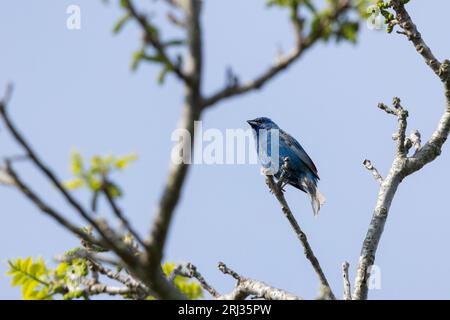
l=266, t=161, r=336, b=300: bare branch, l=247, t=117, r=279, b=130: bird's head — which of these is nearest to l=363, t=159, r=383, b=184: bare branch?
l=266, t=161, r=336, b=300: bare branch

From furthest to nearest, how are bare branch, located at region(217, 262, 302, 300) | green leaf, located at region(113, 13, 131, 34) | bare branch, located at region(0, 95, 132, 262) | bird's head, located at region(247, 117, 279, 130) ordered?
bird's head, located at region(247, 117, 279, 130), bare branch, located at region(217, 262, 302, 300), green leaf, located at region(113, 13, 131, 34), bare branch, located at region(0, 95, 132, 262)

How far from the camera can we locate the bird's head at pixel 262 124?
13383 millimetres

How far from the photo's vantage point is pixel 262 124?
13461 mm

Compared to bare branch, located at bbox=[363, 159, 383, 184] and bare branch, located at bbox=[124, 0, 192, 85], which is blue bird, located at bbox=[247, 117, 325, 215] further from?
bare branch, located at bbox=[124, 0, 192, 85]

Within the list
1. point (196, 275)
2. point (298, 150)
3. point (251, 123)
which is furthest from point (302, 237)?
point (251, 123)

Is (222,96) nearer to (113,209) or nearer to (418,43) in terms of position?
(113,209)

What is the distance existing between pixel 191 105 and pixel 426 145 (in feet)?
17.3

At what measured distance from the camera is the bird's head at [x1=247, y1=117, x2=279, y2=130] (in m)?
13.4

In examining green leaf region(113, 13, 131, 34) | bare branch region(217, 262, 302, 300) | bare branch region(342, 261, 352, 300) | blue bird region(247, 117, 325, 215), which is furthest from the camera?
blue bird region(247, 117, 325, 215)

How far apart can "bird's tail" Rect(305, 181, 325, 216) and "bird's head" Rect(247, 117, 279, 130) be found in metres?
1.97

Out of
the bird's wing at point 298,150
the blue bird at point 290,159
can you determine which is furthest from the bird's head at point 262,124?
the bird's wing at point 298,150

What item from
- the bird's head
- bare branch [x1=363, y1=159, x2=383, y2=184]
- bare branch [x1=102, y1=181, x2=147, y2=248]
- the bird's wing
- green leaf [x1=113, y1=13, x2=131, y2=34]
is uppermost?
the bird's head

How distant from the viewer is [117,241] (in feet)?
A: 9.73

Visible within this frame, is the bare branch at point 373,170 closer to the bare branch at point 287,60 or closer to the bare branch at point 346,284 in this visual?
the bare branch at point 346,284
